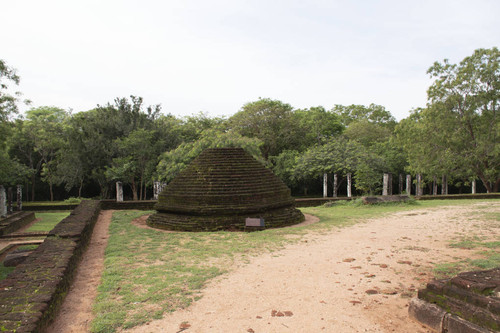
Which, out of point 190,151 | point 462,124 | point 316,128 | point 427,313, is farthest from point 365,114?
point 427,313

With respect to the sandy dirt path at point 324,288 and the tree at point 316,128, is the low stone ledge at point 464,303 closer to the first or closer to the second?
the sandy dirt path at point 324,288

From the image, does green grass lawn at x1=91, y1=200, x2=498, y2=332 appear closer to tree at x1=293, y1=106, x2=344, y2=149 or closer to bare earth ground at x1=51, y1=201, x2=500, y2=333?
bare earth ground at x1=51, y1=201, x2=500, y2=333

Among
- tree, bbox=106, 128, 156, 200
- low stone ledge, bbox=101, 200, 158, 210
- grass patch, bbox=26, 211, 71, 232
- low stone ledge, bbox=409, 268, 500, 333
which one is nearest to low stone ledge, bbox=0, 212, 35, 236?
grass patch, bbox=26, 211, 71, 232

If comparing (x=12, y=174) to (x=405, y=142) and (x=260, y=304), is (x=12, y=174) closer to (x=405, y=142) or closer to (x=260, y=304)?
(x=260, y=304)

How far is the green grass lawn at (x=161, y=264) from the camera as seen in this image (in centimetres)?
433

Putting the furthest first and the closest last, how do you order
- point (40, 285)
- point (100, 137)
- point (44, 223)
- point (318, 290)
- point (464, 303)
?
point (100, 137) < point (44, 223) < point (318, 290) < point (40, 285) < point (464, 303)

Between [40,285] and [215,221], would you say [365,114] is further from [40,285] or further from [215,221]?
[40,285]

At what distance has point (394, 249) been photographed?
283 inches

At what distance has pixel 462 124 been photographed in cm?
Result: 2108

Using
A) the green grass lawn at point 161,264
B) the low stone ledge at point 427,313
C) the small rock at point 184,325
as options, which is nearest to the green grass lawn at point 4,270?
the green grass lawn at point 161,264

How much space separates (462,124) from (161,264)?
22.2 meters

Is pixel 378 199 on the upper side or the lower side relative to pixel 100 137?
lower

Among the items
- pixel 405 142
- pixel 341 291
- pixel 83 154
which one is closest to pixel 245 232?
pixel 341 291

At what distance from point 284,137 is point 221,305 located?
90.3 ft
